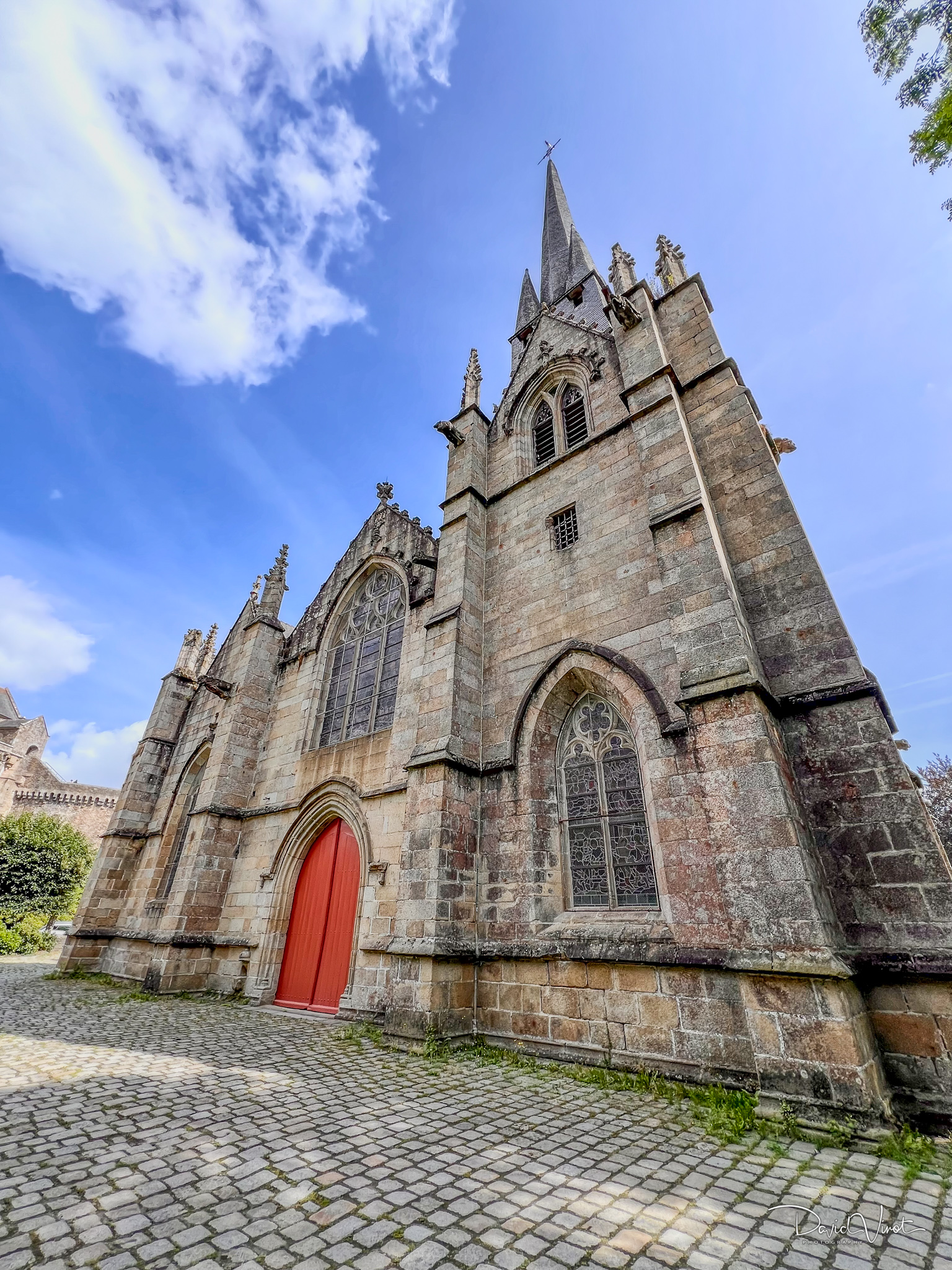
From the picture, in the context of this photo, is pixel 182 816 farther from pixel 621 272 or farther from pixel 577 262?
pixel 577 262

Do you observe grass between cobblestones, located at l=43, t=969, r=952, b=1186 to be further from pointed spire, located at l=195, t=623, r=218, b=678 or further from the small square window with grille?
pointed spire, located at l=195, t=623, r=218, b=678

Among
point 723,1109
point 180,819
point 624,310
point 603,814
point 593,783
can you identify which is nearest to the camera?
point 723,1109

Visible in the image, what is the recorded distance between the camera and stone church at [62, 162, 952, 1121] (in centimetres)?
455

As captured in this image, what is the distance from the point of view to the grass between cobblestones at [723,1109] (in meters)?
3.48

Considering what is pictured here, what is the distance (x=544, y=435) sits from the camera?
11047 millimetres

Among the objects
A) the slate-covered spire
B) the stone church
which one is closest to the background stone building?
the stone church

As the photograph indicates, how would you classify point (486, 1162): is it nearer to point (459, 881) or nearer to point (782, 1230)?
point (782, 1230)

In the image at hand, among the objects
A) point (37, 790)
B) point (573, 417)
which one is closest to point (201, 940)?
point (573, 417)

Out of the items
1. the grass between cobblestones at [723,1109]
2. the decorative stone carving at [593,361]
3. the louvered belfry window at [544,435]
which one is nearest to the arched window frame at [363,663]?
the louvered belfry window at [544,435]

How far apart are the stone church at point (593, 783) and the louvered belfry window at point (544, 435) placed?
0.08 m

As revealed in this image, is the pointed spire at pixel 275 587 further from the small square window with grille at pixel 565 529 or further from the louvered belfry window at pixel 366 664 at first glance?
the small square window with grille at pixel 565 529

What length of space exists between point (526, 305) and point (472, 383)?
936 cm

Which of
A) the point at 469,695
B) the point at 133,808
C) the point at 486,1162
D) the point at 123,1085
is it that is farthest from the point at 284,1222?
the point at 133,808

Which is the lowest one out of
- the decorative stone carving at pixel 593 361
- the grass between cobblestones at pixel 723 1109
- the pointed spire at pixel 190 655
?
the grass between cobblestones at pixel 723 1109
